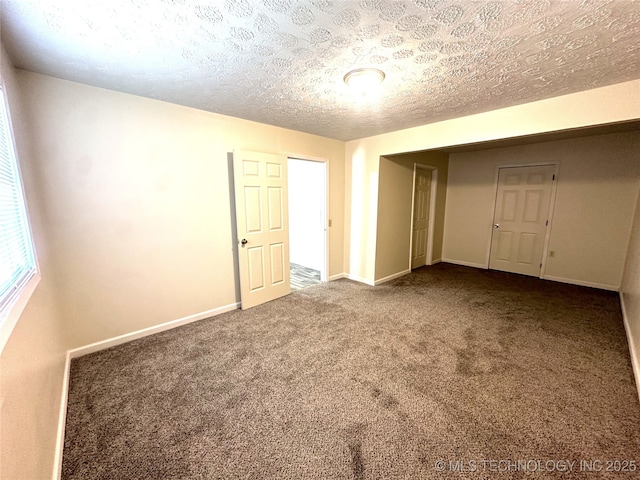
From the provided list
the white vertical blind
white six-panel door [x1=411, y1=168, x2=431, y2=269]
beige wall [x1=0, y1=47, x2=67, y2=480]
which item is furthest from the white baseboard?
the white vertical blind

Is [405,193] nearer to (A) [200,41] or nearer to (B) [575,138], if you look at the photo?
(B) [575,138]

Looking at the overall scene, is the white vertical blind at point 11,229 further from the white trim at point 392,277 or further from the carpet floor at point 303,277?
the white trim at point 392,277

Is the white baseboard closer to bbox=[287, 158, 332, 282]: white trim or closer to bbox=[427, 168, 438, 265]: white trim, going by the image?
bbox=[427, 168, 438, 265]: white trim

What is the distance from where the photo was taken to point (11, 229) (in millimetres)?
1417

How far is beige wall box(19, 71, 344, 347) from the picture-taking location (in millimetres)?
2146

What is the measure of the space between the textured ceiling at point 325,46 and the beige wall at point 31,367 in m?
0.56

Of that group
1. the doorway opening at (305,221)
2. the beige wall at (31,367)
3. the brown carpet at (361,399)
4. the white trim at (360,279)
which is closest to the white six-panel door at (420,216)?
the white trim at (360,279)

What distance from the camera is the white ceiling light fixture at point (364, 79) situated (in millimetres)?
1906

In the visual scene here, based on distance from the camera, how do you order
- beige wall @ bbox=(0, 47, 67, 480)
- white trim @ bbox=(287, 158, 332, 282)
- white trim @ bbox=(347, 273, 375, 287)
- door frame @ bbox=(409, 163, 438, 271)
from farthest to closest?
door frame @ bbox=(409, 163, 438, 271)
white trim @ bbox=(347, 273, 375, 287)
white trim @ bbox=(287, 158, 332, 282)
beige wall @ bbox=(0, 47, 67, 480)

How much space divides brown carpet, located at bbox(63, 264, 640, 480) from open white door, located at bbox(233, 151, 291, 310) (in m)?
0.46

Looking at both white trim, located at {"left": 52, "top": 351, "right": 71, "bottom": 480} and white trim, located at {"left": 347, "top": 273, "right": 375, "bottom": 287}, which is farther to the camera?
white trim, located at {"left": 347, "top": 273, "right": 375, "bottom": 287}

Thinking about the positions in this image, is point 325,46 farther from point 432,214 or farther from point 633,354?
point 432,214

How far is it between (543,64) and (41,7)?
2.97 metres

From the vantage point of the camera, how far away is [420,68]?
1.88m
